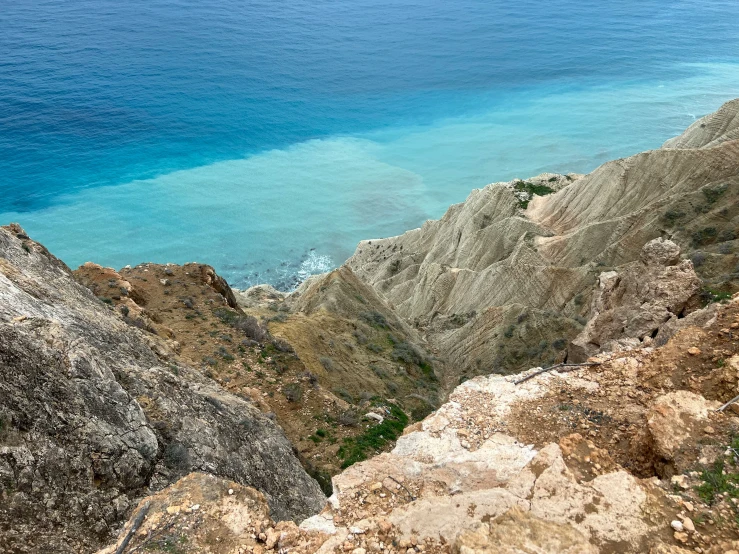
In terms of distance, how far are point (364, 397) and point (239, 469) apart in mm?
11098

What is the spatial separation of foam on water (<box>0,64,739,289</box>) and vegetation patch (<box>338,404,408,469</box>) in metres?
44.9

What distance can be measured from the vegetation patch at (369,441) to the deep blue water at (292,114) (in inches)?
1792

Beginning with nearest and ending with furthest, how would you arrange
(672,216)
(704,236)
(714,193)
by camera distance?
1. (704,236)
2. (714,193)
3. (672,216)

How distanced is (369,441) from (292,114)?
94.1 meters

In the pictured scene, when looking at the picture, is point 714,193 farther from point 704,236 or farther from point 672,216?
point 704,236

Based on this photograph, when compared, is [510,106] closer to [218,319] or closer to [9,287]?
[218,319]

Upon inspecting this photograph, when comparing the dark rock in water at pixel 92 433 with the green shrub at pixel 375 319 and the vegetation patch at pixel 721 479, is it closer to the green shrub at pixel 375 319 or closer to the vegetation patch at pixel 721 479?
the vegetation patch at pixel 721 479

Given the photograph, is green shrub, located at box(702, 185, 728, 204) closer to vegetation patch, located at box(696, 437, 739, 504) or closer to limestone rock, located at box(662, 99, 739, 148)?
limestone rock, located at box(662, 99, 739, 148)

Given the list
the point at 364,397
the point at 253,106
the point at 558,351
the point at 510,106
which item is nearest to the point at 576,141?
Result: the point at 510,106

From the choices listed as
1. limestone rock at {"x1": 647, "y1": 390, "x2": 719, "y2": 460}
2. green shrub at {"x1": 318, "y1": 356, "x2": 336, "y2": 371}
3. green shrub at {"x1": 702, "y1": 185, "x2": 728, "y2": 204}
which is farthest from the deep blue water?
limestone rock at {"x1": 647, "y1": 390, "x2": 719, "y2": 460}

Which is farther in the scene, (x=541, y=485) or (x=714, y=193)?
(x=714, y=193)

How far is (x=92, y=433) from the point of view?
8.25 metres

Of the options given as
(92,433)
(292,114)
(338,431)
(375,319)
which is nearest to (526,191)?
(375,319)

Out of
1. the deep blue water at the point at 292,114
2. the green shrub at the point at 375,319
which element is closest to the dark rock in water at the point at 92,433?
the green shrub at the point at 375,319
